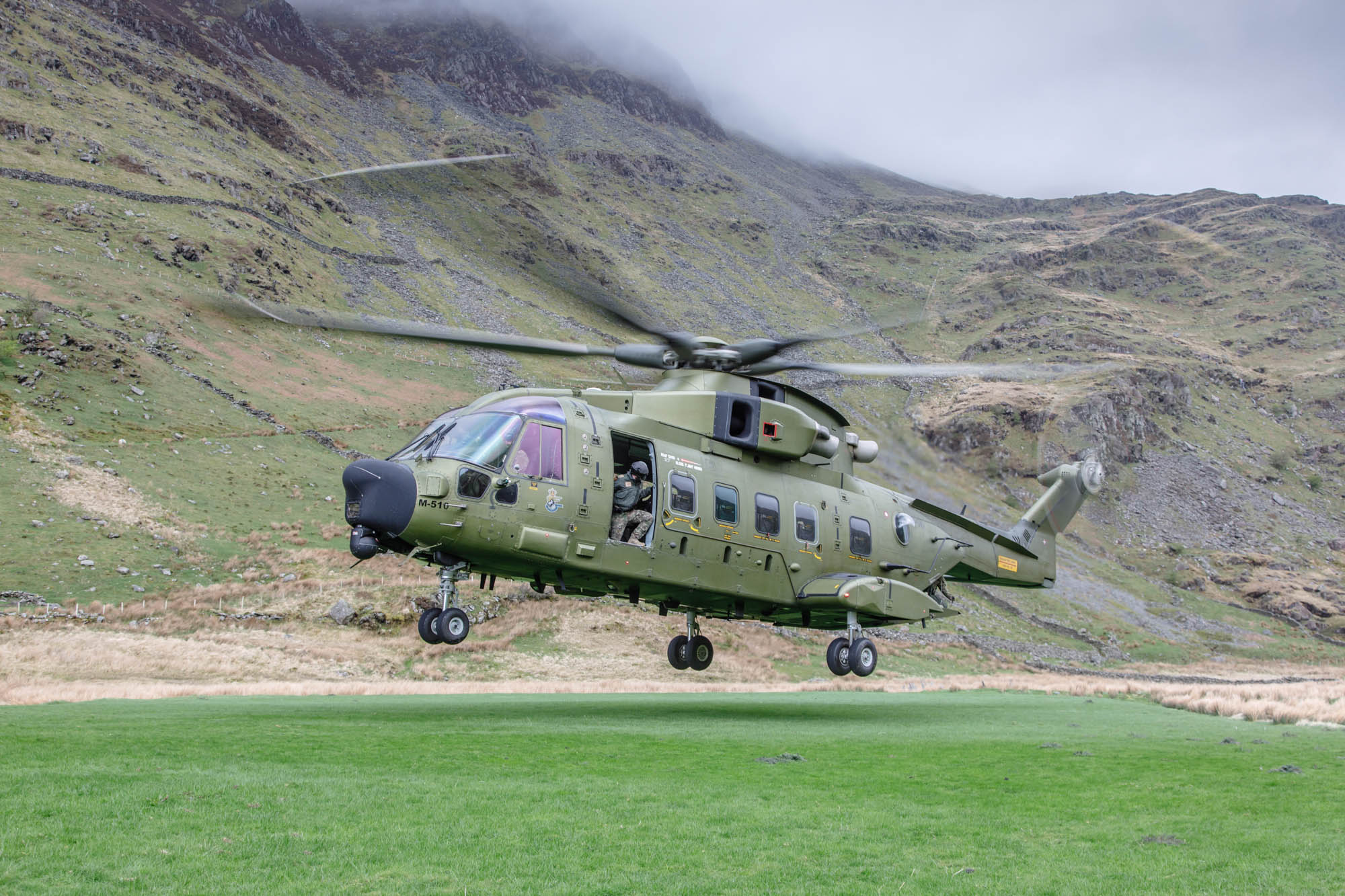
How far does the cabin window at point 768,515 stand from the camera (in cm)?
2138

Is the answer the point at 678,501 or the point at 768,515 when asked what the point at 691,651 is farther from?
the point at 678,501

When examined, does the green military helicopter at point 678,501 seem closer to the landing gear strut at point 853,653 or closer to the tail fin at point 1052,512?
the landing gear strut at point 853,653

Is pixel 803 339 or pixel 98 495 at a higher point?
pixel 803 339

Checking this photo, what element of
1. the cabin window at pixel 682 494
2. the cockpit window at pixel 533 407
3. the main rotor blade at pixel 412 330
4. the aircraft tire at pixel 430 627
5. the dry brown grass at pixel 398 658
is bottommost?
the dry brown grass at pixel 398 658

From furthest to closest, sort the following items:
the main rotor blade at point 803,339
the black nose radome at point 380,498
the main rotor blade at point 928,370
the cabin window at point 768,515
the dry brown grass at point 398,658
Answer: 1. the dry brown grass at point 398,658
2. the cabin window at point 768,515
3. the main rotor blade at point 928,370
4. the main rotor blade at point 803,339
5. the black nose radome at point 380,498

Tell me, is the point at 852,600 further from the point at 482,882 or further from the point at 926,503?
the point at 482,882

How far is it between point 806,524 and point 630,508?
15.6 ft

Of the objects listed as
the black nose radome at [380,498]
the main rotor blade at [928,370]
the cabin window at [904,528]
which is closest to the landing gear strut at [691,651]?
the cabin window at [904,528]

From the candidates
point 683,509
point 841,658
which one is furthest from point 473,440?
point 841,658

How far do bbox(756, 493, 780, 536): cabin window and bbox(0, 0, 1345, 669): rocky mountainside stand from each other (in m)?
4.08

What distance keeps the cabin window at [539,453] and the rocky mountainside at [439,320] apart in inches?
99.9

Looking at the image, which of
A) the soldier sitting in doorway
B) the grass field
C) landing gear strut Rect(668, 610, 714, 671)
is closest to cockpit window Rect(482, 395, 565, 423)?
the soldier sitting in doorway

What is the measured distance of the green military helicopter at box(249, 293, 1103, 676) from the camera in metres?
17.3

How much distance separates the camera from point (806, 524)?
22.4m
